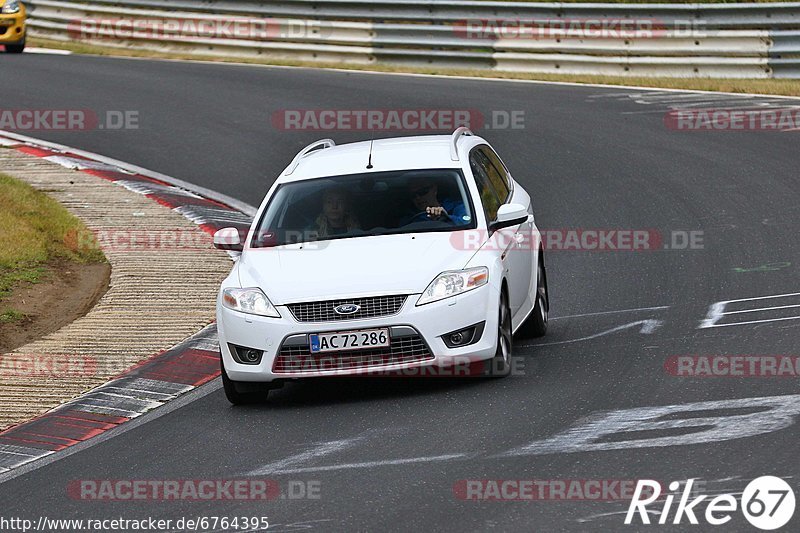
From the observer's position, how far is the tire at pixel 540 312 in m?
10.8

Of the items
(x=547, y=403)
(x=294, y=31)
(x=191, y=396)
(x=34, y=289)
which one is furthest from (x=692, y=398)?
(x=294, y=31)

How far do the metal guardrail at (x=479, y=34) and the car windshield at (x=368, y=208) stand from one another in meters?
13.4

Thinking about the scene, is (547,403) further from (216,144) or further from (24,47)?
(24,47)

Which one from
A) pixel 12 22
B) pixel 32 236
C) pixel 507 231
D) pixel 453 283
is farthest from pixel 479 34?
pixel 453 283

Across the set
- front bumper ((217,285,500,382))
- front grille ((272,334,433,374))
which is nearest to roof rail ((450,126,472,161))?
front bumper ((217,285,500,382))

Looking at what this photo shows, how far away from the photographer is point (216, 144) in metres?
19.9

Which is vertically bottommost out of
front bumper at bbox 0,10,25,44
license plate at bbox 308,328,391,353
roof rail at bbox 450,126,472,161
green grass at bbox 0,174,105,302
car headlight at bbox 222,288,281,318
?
green grass at bbox 0,174,105,302

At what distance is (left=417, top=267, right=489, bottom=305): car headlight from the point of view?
9.20 meters

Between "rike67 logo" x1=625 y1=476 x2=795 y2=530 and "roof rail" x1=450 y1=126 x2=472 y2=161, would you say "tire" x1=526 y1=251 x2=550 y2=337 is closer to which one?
"roof rail" x1=450 y1=126 x2=472 y2=161

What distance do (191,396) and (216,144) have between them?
406 inches

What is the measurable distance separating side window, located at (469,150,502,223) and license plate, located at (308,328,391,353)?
1441 mm

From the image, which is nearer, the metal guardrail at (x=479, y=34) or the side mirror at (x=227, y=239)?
the side mirror at (x=227, y=239)

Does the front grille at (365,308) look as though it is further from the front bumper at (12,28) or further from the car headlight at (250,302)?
the front bumper at (12,28)

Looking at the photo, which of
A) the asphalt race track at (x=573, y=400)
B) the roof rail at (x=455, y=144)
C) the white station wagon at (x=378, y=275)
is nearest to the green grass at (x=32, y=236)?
the asphalt race track at (x=573, y=400)
